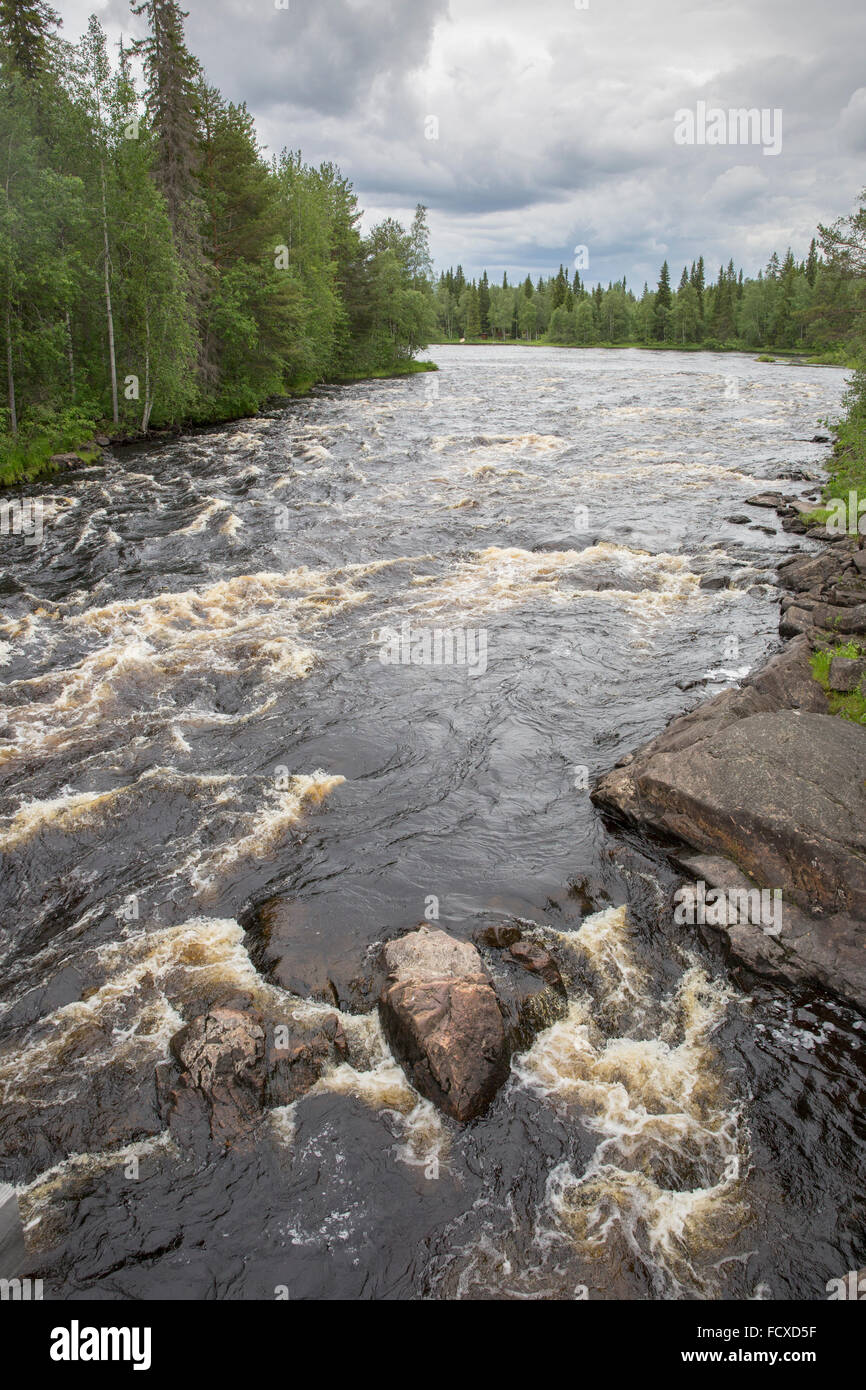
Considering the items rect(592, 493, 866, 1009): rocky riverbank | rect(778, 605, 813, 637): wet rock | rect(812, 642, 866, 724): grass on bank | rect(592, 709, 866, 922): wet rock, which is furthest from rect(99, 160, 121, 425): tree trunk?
rect(592, 709, 866, 922): wet rock

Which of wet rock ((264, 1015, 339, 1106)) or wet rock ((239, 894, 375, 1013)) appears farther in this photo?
wet rock ((239, 894, 375, 1013))

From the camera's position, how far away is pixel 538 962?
8742mm

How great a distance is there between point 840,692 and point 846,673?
0.38 meters

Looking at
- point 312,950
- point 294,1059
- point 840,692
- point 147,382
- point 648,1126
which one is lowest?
point 648,1126

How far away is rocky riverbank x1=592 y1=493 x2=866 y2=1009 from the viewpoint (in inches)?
345

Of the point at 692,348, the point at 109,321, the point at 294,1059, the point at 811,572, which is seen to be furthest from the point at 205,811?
the point at 692,348

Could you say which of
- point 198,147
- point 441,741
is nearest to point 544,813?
point 441,741

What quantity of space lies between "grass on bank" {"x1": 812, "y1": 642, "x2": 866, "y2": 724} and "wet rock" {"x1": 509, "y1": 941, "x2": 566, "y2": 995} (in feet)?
20.8

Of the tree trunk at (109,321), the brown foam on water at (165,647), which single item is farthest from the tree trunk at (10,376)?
the brown foam on water at (165,647)

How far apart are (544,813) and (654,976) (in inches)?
137

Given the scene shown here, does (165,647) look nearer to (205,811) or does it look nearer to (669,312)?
(205,811)

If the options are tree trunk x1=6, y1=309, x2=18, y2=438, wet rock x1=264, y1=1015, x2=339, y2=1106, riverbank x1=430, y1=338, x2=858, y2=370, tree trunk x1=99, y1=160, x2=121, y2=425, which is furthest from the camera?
riverbank x1=430, y1=338, x2=858, y2=370

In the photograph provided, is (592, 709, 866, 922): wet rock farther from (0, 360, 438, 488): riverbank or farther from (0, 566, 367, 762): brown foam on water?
(0, 360, 438, 488): riverbank
